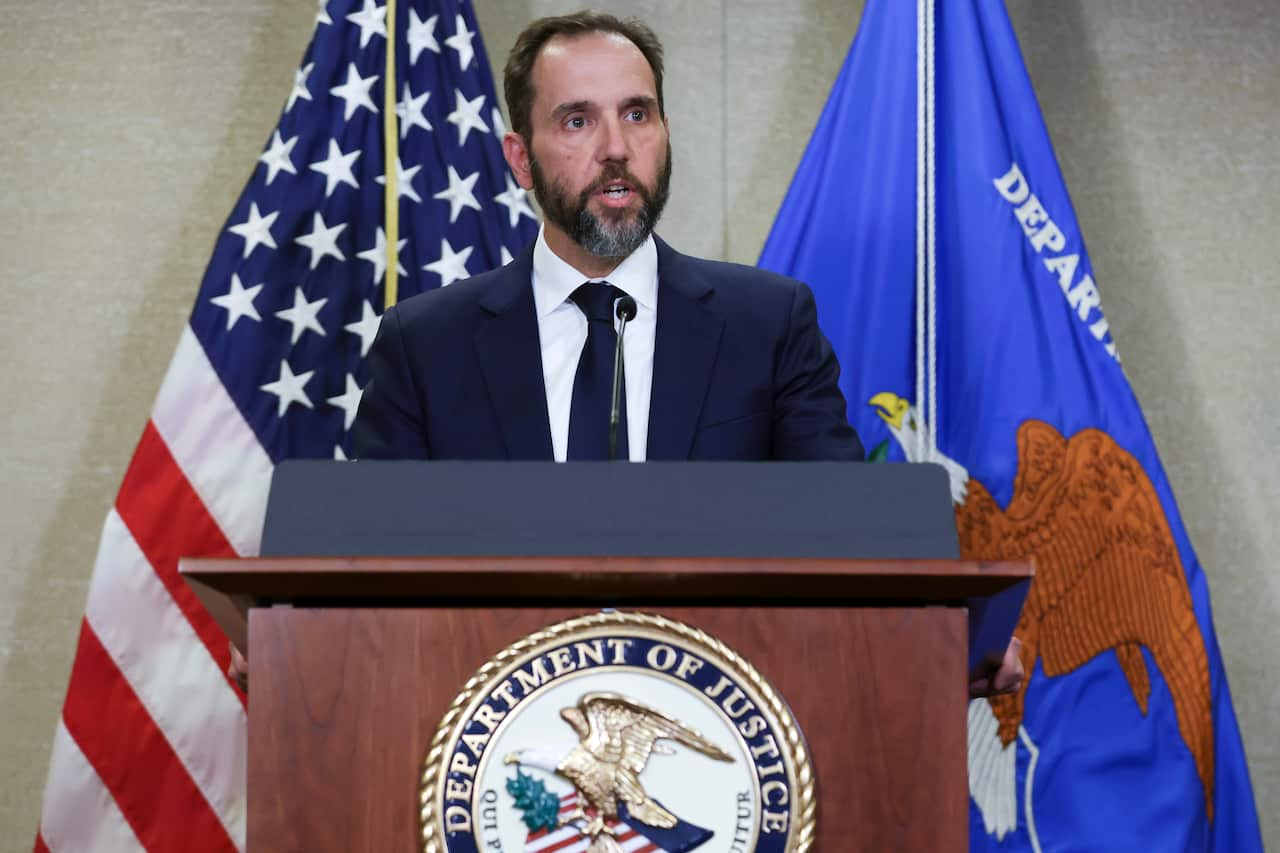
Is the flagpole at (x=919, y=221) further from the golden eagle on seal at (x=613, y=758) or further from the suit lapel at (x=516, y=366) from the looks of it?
the golden eagle on seal at (x=613, y=758)

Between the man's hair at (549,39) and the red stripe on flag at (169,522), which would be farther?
the red stripe on flag at (169,522)

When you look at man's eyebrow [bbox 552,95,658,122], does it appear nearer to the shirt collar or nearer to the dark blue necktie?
the shirt collar

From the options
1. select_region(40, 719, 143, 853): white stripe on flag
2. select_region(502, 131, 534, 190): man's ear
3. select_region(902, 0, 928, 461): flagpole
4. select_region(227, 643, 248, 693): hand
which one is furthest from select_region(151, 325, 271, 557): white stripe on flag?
select_region(227, 643, 248, 693): hand

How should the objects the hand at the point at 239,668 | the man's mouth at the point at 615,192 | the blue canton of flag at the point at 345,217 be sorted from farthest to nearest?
the blue canton of flag at the point at 345,217
the man's mouth at the point at 615,192
the hand at the point at 239,668

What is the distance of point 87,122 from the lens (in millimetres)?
3656

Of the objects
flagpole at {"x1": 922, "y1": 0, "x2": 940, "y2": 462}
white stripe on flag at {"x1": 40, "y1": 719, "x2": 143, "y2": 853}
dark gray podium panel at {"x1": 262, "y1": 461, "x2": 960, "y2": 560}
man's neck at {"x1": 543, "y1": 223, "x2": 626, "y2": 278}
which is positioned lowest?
dark gray podium panel at {"x1": 262, "y1": 461, "x2": 960, "y2": 560}

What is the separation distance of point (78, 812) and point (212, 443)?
0.81m

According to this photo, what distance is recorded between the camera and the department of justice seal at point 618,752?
106cm

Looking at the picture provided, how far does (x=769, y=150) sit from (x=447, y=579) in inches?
106

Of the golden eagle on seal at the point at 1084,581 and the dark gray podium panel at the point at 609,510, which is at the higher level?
the golden eagle on seal at the point at 1084,581

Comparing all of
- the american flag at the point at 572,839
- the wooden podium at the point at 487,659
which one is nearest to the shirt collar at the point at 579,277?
the wooden podium at the point at 487,659

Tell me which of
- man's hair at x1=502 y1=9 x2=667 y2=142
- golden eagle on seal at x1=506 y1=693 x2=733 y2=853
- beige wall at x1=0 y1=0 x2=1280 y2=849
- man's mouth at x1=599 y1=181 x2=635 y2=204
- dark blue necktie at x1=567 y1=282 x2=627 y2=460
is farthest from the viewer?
beige wall at x1=0 y1=0 x2=1280 y2=849

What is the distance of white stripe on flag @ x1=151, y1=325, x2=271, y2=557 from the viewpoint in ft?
10.1

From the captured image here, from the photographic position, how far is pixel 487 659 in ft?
3.65
